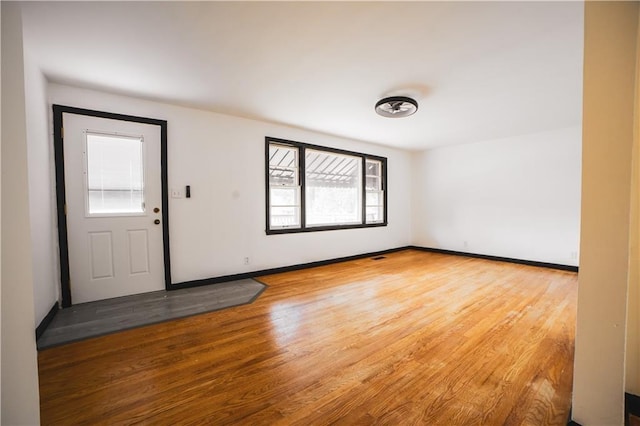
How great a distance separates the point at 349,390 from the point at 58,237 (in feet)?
11.3

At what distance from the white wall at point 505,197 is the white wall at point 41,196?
664cm

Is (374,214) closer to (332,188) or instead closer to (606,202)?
(332,188)

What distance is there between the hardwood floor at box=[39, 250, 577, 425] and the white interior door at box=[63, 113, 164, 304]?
118 cm

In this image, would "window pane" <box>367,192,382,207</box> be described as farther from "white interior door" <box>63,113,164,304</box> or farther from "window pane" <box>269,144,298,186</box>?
"white interior door" <box>63,113,164,304</box>

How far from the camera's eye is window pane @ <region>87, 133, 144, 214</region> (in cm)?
305

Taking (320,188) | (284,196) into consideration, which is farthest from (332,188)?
(284,196)

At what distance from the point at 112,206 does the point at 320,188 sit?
3.23m

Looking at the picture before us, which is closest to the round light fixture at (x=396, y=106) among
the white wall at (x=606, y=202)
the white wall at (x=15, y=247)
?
the white wall at (x=606, y=202)

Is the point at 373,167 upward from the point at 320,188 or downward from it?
upward

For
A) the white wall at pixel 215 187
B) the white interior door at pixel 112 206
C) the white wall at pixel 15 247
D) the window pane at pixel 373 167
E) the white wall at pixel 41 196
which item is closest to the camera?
the white wall at pixel 15 247

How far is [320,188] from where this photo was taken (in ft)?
16.7

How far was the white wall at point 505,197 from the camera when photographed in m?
4.46

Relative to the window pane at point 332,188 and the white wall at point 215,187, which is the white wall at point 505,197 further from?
the white wall at point 215,187

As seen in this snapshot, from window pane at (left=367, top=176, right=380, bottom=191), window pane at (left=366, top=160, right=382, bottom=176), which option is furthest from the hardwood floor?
window pane at (left=366, top=160, right=382, bottom=176)
